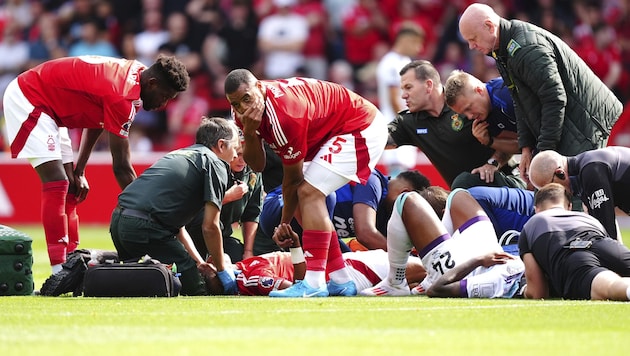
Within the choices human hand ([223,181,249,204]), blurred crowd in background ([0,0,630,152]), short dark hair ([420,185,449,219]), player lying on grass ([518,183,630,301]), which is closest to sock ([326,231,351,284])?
short dark hair ([420,185,449,219])

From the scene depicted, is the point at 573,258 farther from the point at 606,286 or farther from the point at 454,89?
the point at 454,89

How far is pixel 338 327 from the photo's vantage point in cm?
622

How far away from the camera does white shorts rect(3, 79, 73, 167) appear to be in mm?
9555

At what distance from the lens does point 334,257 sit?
880cm

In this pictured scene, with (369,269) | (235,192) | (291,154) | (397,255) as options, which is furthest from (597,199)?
(235,192)

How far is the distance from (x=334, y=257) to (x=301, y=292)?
52 cm

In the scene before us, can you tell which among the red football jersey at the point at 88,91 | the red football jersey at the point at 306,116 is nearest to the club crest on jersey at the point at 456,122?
the red football jersey at the point at 306,116

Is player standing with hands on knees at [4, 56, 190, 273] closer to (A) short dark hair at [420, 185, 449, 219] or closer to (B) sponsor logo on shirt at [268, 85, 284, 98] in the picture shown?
(B) sponsor logo on shirt at [268, 85, 284, 98]

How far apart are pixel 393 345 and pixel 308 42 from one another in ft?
52.9

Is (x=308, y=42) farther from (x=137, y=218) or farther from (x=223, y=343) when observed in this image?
(x=223, y=343)

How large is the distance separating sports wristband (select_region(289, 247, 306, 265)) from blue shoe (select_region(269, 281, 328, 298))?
519 mm

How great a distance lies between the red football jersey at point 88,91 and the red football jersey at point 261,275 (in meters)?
1.61

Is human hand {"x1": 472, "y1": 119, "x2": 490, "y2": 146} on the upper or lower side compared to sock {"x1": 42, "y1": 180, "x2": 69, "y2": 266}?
upper

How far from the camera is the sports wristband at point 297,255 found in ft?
29.6
